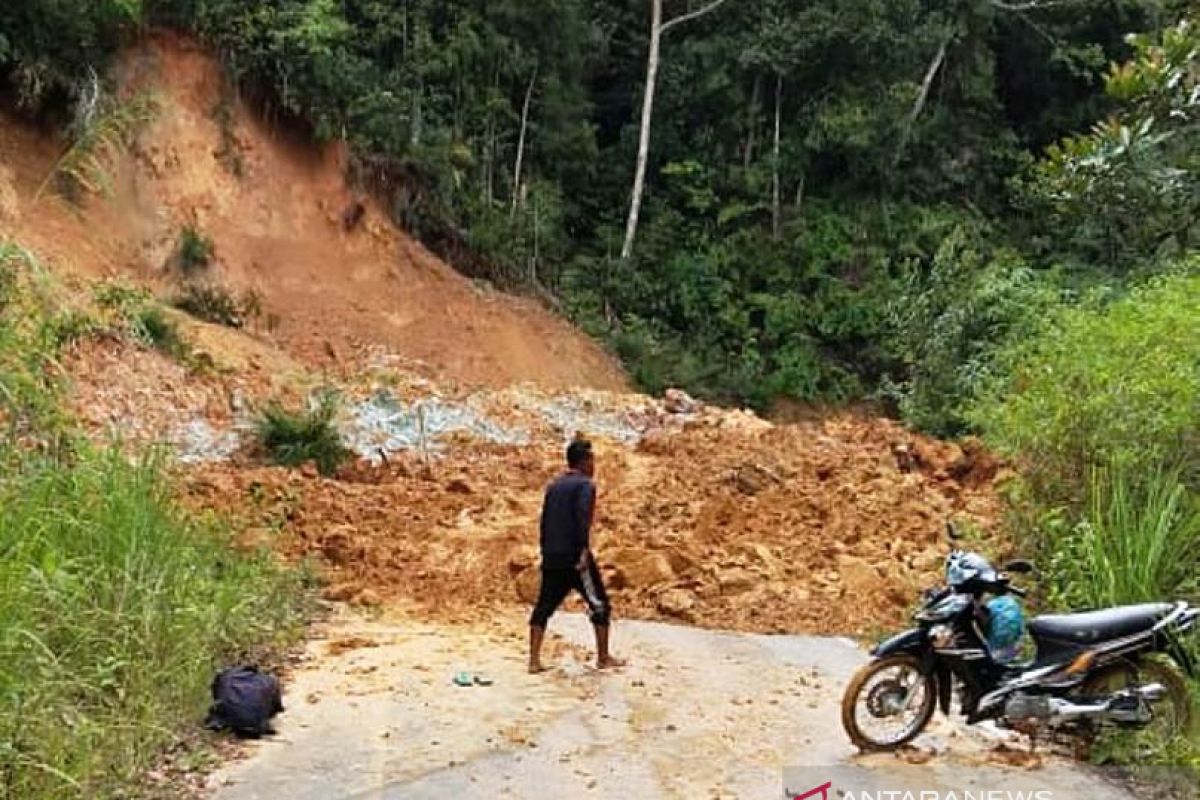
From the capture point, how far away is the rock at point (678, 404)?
20375mm

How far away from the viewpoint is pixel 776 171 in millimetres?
27094

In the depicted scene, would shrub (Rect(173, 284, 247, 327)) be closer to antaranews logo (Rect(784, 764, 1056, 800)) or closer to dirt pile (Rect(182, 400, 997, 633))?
dirt pile (Rect(182, 400, 997, 633))

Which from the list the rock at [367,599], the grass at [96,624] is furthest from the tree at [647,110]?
the grass at [96,624]

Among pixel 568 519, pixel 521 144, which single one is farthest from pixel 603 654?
pixel 521 144

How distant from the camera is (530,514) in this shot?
1183cm

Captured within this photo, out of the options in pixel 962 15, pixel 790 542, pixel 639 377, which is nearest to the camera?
pixel 790 542

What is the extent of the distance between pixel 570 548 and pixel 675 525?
4.24 m

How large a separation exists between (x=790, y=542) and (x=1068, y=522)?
296 cm

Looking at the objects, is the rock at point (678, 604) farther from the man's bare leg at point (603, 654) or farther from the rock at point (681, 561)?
the man's bare leg at point (603, 654)

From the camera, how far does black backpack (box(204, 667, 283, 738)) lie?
5.91 meters

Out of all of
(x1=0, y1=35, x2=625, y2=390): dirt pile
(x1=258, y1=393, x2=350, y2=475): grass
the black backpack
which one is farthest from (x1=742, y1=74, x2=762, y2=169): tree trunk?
the black backpack

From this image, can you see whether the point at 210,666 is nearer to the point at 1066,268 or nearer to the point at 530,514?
the point at 530,514

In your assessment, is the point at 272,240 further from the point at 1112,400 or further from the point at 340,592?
the point at 1112,400

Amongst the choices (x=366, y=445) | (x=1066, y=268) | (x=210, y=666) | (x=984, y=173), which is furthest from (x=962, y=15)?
(x=210, y=666)
